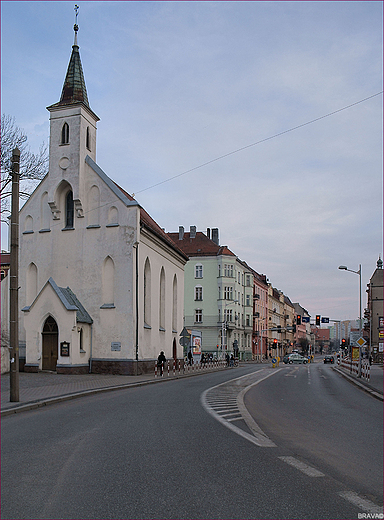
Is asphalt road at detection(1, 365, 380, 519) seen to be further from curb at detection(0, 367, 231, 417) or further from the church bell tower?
the church bell tower

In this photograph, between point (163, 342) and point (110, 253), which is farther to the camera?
point (163, 342)

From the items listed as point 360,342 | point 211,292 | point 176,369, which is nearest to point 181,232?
point 211,292

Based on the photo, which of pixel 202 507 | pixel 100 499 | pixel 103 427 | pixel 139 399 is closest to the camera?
pixel 202 507

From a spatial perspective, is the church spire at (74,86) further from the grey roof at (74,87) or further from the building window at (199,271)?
the building window at (199,271)

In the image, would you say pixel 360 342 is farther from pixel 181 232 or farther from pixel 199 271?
pixel 181 232

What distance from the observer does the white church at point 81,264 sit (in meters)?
32.8

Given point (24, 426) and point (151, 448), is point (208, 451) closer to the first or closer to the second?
point (151, 448)

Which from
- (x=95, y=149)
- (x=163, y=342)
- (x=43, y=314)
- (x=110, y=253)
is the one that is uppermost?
(x=95, y=149)

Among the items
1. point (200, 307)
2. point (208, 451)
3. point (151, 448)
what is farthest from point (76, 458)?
point (200, 307)

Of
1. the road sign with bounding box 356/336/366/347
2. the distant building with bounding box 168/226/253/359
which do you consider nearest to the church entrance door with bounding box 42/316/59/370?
the road sign with bounding box 356/336/366/347

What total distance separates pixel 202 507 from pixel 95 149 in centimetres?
3530

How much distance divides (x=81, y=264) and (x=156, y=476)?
2981 cm

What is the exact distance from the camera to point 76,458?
7.70m

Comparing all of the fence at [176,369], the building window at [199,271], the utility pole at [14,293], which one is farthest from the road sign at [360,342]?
the building window at [199,271]
